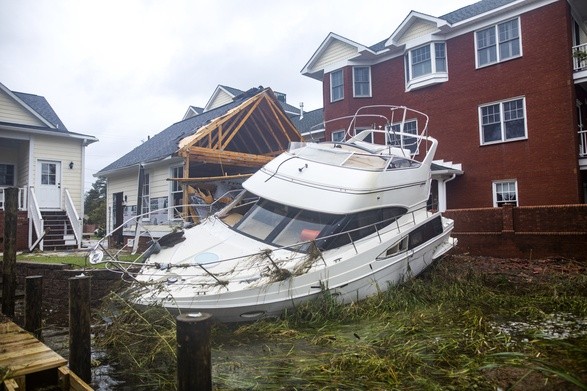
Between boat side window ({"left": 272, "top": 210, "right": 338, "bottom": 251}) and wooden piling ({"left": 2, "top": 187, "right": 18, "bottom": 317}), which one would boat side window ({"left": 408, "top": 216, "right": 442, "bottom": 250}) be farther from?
wooden piling ({"left": 2, "top": 187, "right": 18, "bottom": 317})

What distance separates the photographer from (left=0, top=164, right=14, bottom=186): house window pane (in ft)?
59.5

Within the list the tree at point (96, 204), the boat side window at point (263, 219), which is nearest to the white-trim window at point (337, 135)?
the boat side window at point (263, 219)

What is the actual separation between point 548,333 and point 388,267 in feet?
8.77

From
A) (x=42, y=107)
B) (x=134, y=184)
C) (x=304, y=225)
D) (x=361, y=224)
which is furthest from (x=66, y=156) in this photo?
(x=361, y=224)

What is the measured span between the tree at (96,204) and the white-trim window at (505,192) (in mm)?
32565

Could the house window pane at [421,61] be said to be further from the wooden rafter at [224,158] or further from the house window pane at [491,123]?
the wooden rafter at [224,158]

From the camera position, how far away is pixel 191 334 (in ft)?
10.4

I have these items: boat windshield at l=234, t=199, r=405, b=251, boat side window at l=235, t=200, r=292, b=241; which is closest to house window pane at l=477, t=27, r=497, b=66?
boat windshield at l=234, t=199, r=405, b=251

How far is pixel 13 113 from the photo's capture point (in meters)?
17.3

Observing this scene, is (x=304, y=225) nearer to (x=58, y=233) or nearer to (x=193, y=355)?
(x=193, y=355)

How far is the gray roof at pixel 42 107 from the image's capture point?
59.5 feet

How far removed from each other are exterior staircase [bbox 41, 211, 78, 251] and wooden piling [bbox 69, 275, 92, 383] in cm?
1175

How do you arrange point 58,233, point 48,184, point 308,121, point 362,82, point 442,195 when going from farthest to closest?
1. point 308,121
2. point 362,82
3. point 48,184
4. point 442,195
5. point 58,233

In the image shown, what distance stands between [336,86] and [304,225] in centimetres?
1425
